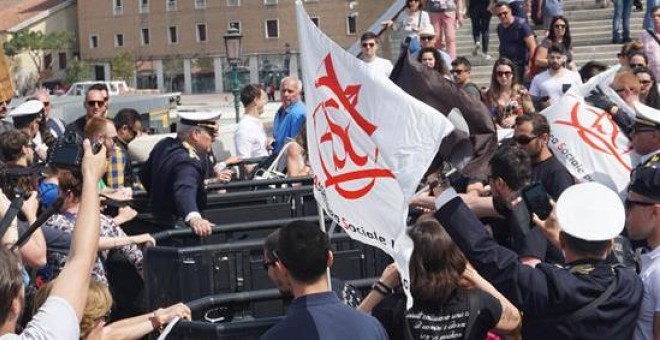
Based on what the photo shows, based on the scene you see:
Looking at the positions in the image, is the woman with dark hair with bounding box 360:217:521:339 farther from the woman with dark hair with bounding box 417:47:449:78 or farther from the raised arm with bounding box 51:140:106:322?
the woman with dark hair with bounding box 417:47:449:78

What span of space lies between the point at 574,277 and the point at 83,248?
73.2 inches

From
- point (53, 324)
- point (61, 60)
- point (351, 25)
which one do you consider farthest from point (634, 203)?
point (61, 60)

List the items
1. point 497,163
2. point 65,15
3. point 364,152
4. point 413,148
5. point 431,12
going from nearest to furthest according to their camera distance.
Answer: point 413,148
point 364,152
point 497,163
point 431,12
point 65,15

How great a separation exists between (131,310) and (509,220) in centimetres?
248

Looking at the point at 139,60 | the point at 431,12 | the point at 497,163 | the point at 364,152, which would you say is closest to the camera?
the point at 364,152

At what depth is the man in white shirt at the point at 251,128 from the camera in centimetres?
1054

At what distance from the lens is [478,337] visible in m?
4.57

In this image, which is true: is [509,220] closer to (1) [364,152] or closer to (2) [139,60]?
(1) [364,152]

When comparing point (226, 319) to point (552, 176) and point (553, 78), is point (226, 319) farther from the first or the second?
point (553, 78)

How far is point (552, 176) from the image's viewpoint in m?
6.57

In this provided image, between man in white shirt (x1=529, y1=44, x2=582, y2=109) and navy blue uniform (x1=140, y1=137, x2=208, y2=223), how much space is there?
461 centimetres

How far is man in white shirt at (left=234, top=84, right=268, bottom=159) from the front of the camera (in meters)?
10.5

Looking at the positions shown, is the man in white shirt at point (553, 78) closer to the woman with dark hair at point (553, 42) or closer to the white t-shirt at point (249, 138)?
the woman with dark hair at point (553, 42)

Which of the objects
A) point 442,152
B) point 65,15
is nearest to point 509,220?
point 442,152
